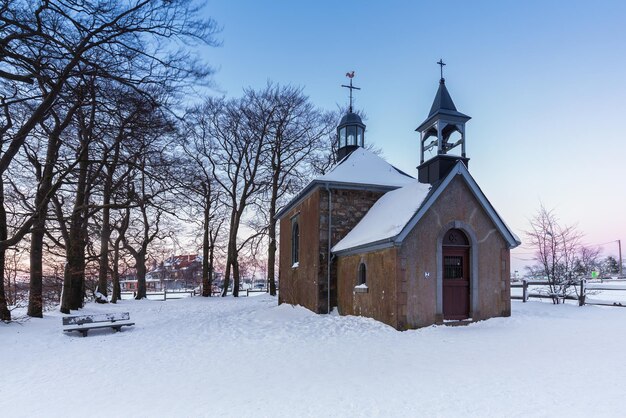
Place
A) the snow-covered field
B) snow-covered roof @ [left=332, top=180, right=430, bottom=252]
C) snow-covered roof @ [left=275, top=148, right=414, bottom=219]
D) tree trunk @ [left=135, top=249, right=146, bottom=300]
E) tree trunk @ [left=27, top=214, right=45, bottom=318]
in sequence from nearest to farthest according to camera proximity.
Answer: the snow-covered field
snow-covered roof @ [left=332, top=180, right=430, bottom=252]
tree trunk @ [left=27, top=214, right=45, bottom=318]
snow-covered roof @ [left=275, top=148, right=414, bottom=219]
tree trunk @ [left=135, top=249, right=146, bottom=300]

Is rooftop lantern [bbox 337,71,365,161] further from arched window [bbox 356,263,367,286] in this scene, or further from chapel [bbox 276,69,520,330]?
arched window [bbox 356,263,367,286]

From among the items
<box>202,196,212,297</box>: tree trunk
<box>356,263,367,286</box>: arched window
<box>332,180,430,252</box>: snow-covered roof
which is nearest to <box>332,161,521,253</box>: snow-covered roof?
<box>332,180,430,252</box>: snow-covered roof

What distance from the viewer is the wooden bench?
11668 millimetres

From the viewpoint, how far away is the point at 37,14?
23.4 ft

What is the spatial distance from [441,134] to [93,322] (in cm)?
1230

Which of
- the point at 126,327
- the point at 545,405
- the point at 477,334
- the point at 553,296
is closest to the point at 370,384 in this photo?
the point at 545,405

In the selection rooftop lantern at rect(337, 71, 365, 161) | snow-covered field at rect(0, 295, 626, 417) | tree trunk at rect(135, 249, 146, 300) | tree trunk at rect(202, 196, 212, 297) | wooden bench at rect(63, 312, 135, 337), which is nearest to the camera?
snow-covered field at rect(0, 295, 626, 417)

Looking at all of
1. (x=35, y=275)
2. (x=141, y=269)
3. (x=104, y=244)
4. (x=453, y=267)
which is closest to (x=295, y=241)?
(x=453, y=267)

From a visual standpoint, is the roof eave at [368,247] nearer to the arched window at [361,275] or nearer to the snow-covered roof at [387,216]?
the snow-covered roof at [387,216]

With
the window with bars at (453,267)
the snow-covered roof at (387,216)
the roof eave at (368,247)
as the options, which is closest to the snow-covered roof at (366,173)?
the snow-covered roof at (387,216)

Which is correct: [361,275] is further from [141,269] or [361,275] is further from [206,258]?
[141,269]

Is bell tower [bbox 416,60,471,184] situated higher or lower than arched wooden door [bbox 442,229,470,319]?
higher

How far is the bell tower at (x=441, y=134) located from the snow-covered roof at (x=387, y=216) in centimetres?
59

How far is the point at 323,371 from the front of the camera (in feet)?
23.2
